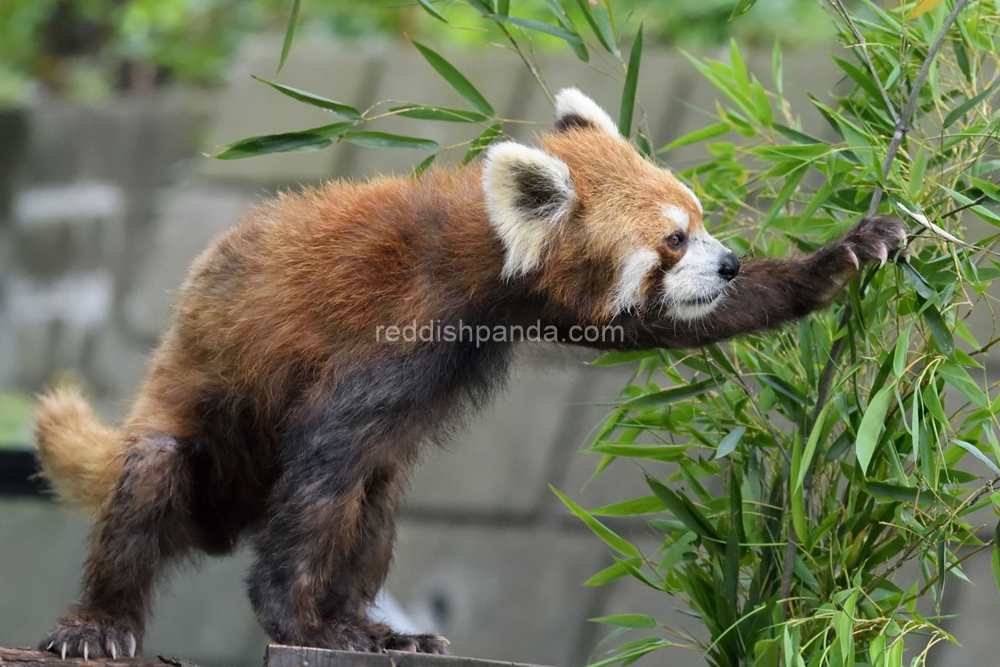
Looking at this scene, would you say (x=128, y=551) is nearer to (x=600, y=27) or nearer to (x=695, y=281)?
(x=695, y=281)

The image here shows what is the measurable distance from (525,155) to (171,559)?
1703 millimetres

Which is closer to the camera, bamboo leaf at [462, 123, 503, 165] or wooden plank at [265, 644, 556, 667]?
wooden plank at [265, 644, 556, 667]

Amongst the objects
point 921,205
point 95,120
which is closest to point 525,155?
point 921,205

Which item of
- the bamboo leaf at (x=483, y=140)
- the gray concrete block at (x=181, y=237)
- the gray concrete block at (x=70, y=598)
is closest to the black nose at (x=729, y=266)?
the bamboo leaf at (x=483, y=140)

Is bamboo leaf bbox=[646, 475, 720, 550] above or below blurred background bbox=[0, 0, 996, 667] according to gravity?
above

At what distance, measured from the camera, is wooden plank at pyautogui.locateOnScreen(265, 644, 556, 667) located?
8.11 ft

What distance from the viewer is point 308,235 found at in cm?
310

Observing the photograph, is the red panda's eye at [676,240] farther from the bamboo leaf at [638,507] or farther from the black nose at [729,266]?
the bamboo leaf at [638,507]

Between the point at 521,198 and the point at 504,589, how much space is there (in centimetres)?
342

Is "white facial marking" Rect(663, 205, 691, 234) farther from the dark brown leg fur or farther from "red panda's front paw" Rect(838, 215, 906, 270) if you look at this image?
the dark brown leg fur

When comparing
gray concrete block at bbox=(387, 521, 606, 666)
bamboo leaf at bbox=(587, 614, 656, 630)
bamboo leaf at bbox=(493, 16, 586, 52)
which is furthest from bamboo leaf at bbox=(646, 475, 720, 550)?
gray concrete block at bbox=(387, 521, 606, 666)

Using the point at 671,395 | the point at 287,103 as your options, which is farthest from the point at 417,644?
the point at 287,103

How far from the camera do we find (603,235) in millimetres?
2951

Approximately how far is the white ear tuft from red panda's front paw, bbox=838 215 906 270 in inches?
37.5
